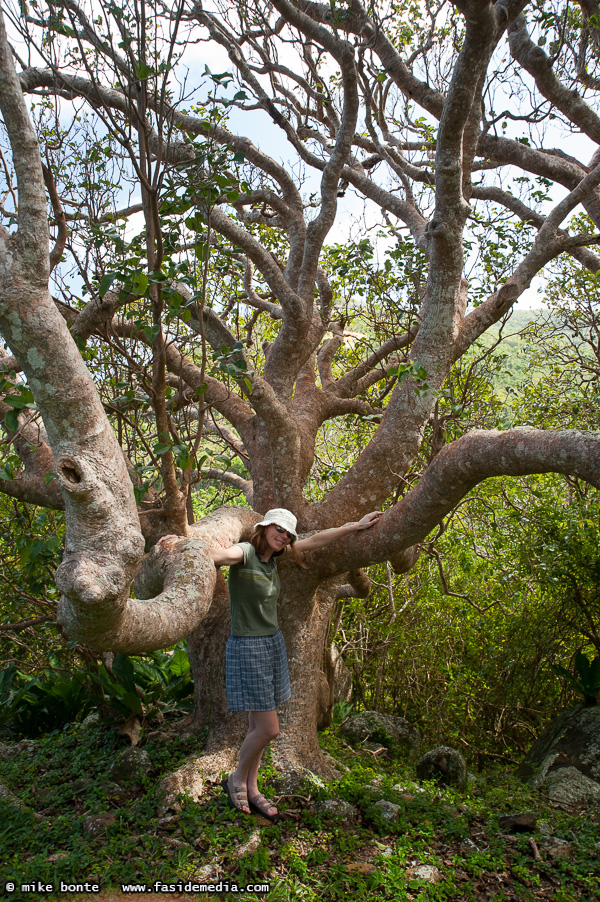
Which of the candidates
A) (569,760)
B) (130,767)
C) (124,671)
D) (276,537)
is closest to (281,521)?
(276,537)

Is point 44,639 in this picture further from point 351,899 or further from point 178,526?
point 351,899

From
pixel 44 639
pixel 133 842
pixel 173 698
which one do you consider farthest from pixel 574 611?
pixel 44 639

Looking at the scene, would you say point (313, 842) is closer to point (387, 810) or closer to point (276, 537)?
point (387, 810)

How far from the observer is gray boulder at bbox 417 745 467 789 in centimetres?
419

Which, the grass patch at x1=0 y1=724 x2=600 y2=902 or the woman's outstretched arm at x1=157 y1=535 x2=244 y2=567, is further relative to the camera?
the woman's outstretched arm at x1=157 y1=535 x2=244 y2=567

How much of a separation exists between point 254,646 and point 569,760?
→ 2759mm

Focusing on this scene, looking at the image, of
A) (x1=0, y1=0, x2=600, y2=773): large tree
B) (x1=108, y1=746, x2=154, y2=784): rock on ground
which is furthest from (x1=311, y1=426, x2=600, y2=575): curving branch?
(x1=108, y1=746, x2=154, y2=784): rock on ground

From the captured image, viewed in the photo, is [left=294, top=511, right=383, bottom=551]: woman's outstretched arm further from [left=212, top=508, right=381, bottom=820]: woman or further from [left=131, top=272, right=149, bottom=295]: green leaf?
[left=131, top=272, right=149, bottom=295]: green leaf

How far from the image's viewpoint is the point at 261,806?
3316 millimetres

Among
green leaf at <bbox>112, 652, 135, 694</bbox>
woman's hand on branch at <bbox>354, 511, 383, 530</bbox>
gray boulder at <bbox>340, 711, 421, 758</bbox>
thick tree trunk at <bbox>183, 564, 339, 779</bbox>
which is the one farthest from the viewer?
gray boulder at <bbox>340, 711, 421, 758</bbox>

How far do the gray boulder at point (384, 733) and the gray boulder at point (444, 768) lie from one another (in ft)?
1.89

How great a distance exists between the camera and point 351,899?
8.91 feet

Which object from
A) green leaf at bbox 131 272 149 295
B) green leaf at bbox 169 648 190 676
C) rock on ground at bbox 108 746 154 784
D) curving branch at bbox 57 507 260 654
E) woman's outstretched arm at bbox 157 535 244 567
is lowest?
rock on ground at bbox 108 746 154 784

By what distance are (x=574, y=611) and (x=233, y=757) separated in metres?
3.30
